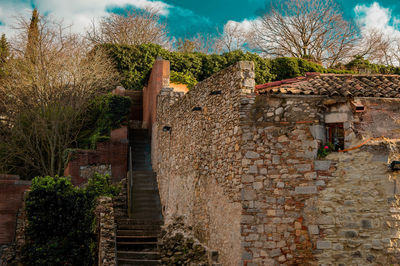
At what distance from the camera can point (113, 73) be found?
79.2 ft

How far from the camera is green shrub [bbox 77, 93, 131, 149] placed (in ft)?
63.6

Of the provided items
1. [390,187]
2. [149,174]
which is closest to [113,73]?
[149,174]

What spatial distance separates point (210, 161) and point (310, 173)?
2.79 m

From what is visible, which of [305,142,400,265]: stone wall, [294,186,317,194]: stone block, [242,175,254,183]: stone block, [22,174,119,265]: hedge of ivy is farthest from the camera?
[22,174,119,265]: hedge of ivy

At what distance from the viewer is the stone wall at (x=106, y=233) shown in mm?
11320

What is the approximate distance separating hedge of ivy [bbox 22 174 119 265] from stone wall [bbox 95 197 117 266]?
0.88m

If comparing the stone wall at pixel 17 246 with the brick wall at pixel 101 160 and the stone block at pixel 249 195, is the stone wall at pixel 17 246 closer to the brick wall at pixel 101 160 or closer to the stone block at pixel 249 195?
the brick wall at pixel 101 160

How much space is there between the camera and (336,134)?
9.12m

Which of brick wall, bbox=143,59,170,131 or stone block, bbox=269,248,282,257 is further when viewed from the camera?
brick wall, bbox=143,59,170,131

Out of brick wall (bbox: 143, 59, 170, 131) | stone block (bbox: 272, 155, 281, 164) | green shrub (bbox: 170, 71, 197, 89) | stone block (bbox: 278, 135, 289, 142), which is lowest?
stone block (bbox: 272, 155, 281, 164)

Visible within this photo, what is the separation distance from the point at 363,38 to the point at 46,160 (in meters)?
24.0

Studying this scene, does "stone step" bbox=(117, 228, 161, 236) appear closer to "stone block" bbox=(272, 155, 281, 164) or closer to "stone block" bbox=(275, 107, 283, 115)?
"stone block" bbox=(272, 155, 281, 164)

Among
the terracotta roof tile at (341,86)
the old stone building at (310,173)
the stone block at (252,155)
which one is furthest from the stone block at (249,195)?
the terracotta roof tile at (341,86)

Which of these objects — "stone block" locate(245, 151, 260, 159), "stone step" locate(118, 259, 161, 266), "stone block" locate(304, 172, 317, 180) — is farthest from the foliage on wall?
"stone block" locate(304, 172, 317, 180)
